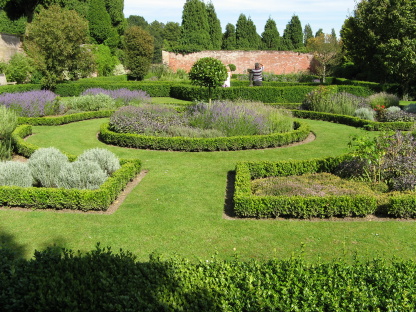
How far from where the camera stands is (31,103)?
14703mm

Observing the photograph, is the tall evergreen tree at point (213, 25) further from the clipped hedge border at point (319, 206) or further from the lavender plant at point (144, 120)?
the clipped hedge border at point (319, 206)

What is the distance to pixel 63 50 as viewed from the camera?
2027 centimetres

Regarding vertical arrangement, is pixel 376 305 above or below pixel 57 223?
above

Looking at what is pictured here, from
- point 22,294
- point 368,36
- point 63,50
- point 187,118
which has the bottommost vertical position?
point 22,294

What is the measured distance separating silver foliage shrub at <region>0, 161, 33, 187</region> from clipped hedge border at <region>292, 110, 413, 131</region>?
8756 millimetres

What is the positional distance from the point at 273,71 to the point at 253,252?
32085mm

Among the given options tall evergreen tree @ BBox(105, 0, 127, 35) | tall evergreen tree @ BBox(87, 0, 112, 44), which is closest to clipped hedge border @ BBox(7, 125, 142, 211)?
tall evergreen tree @ BBox(87, 0, 112, 44)

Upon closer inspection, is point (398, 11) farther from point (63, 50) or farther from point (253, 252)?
point (253, 252)

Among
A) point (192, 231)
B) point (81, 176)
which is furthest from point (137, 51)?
point (192, 231)

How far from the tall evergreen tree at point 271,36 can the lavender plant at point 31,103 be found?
30.5 meters

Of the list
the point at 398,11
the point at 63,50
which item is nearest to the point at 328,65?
the point at 398,11

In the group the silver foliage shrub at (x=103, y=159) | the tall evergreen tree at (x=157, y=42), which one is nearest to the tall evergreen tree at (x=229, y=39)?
the tall evergreen tree at (x=157, y=42)

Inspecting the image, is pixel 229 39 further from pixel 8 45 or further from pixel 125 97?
pixel 125 97

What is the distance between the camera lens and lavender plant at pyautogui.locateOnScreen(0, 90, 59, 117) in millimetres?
14242
